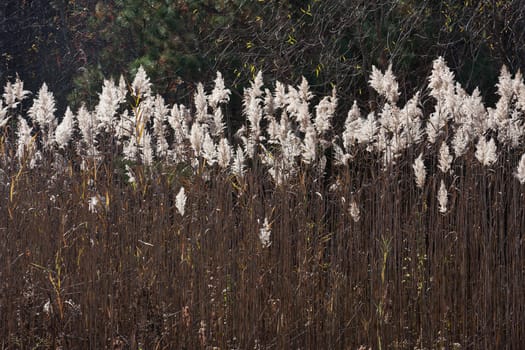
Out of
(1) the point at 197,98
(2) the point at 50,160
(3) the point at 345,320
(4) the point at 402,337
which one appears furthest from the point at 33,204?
(4) the point at 402,337

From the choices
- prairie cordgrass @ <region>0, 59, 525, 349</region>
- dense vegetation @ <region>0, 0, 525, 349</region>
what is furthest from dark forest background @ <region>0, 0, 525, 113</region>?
prairie cordgrass @ <region>0, 59, 525, 349</region>

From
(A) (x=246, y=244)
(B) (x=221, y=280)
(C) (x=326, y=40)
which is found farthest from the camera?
(C) (x=326, y=40)

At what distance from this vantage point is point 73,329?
11.0ft

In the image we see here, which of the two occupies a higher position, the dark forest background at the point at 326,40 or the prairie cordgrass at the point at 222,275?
the dark forest background at the point at 326,40

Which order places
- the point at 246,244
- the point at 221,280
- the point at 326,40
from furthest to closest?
the point at 326,40 → the point at 246,244 → the point at 221,280

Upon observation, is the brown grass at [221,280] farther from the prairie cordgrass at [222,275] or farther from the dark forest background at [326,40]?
the dark forest background at [326,40]

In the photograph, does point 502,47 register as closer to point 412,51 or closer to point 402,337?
point 412,51

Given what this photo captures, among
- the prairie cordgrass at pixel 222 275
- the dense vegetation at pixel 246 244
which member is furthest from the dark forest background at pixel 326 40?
the prairie cordgrass at pixel 222 275

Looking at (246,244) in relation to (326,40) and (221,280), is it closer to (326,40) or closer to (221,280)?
(221,280)

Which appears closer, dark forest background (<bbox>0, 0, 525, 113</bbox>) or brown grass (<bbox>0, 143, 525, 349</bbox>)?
brown grass (<bbox>0, 143, 525, 349</bbox>)

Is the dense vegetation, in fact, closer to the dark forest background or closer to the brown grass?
the brown grass

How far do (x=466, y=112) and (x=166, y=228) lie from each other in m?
1.34

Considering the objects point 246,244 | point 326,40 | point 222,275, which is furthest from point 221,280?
point 326,40

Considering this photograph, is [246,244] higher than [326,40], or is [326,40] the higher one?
[326,40]
